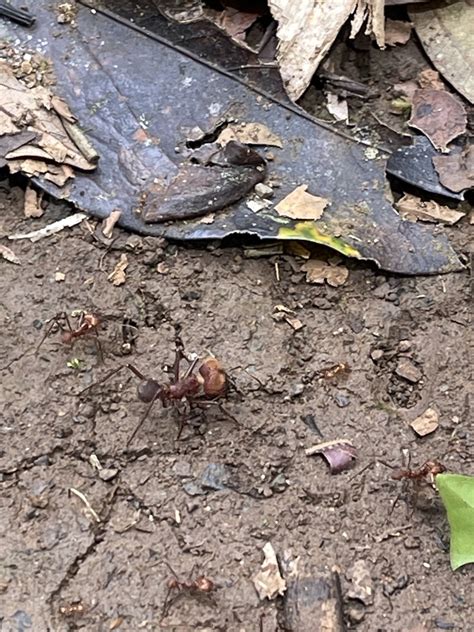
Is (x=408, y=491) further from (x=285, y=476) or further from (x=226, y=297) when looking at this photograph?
(x=226, y=297)

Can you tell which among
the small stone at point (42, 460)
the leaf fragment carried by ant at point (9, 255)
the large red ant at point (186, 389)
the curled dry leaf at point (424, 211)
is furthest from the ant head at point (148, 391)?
the curled dry leaf at point (424, 211)

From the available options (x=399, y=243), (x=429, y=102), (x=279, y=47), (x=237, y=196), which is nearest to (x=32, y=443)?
(x=237, y=196)

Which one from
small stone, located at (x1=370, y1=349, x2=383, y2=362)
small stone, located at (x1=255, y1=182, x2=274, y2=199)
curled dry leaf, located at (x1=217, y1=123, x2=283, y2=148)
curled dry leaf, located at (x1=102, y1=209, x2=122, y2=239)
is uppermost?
Answer: curled dry leaf, located at (x1=217, y1=123, x2=283, y2=148)

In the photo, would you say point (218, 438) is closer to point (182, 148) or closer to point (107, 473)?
point (107, 473)

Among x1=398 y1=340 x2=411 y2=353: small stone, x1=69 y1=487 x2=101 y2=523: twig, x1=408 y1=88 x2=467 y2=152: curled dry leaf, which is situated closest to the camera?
x1=69 y1=487 x2=101 y2=523: twig

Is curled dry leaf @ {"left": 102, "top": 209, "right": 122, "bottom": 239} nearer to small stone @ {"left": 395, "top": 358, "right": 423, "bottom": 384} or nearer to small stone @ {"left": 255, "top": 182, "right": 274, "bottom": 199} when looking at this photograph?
small stone @ {"left": 255, "top": 182, "right": 274, "bottom": 199}

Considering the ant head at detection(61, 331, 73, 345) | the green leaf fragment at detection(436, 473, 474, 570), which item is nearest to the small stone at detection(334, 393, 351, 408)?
the green leaf fragment at detection(436, 473, 474, 570)
